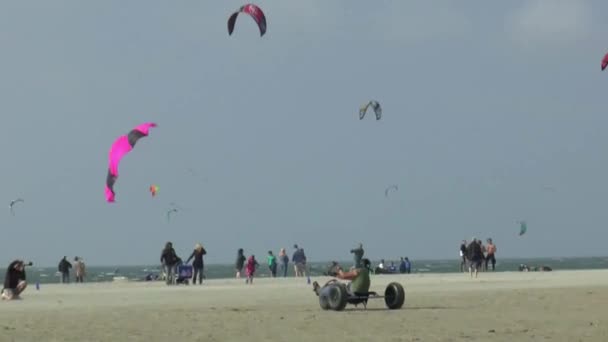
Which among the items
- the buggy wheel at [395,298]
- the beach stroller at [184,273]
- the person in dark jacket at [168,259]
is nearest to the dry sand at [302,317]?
the buggy wheel at [395,298]

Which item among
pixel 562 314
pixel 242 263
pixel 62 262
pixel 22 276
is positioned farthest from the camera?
pixel 62 262

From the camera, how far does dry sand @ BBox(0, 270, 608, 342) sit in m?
15.8

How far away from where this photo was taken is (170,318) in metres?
18.8

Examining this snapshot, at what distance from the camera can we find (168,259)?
113ft

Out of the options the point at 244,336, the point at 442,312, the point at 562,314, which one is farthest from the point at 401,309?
the point at 244,336

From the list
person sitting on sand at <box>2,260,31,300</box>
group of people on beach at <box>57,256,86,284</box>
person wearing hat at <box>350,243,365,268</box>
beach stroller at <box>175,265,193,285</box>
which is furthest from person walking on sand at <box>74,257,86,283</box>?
person wearing hat at <box>350,243,365,268</box>

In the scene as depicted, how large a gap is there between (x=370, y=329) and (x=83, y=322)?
15.3ft

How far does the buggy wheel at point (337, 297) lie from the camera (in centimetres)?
2069

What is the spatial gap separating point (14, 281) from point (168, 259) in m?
7.74

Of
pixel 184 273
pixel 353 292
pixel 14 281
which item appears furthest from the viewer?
pixel 184 273

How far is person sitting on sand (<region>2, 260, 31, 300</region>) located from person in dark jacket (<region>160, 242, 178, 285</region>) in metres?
6.97

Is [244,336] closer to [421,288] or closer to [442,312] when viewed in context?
[442,312]

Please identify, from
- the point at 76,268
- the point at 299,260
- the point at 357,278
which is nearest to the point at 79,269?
the point at 76,268

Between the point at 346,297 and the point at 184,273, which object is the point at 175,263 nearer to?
the point at 184,273
